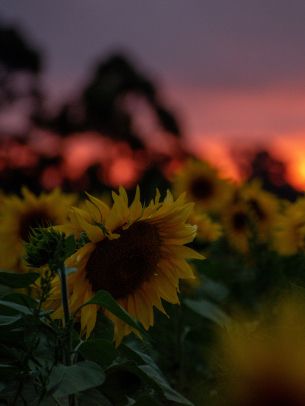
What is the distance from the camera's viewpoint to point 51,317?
1771 mm

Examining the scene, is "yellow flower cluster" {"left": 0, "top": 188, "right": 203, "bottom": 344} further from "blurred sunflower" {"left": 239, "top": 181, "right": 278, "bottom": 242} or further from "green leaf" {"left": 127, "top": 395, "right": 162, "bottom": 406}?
"blurred sunflower" {"left": 239, "top": 181, "right": 278, "bottom": 242}

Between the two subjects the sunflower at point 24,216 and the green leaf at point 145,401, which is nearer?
the green leaf at point 145,401

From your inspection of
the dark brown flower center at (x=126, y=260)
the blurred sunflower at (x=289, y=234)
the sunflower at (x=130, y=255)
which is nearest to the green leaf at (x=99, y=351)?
the sunflower at (x=130, y=255)

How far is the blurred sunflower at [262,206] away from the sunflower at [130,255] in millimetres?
3241

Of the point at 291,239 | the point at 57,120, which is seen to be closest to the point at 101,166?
the point at 57,120

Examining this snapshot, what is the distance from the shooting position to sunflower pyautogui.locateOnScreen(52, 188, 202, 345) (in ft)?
6.00

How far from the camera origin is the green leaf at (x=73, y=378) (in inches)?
56.8

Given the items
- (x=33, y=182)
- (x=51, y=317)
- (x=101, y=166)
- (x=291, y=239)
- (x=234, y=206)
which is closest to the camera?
(x=51, y=317)

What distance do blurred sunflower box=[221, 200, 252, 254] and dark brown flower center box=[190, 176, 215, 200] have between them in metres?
0.65

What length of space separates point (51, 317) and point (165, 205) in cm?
36

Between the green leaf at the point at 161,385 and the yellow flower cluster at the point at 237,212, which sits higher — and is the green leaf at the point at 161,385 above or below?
above

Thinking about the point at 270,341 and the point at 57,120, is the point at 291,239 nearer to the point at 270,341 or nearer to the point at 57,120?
the point at 270,341

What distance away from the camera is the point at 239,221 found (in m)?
5.27

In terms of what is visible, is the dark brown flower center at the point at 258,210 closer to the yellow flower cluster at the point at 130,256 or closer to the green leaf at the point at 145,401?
the yellow flower cluster at the point at 130,256
